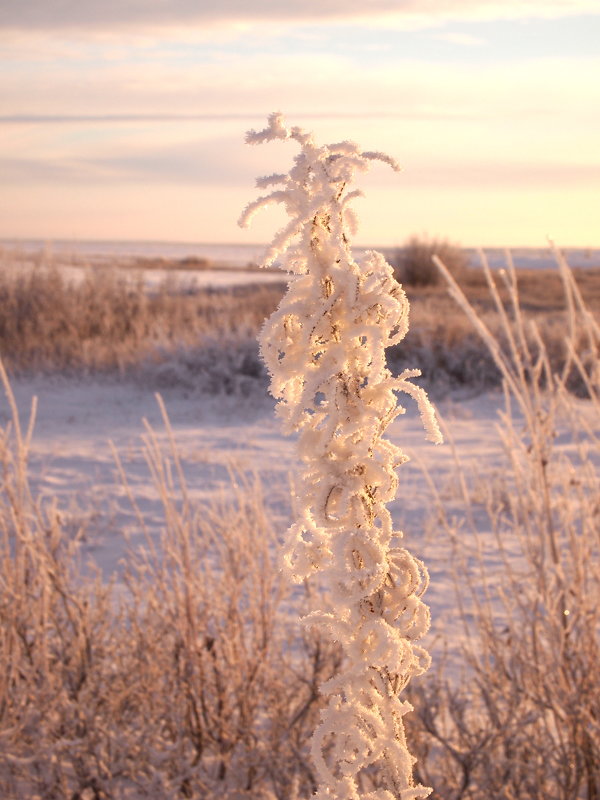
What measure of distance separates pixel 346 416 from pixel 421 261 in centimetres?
2218

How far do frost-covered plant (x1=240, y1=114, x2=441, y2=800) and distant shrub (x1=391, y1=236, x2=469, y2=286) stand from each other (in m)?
21.3

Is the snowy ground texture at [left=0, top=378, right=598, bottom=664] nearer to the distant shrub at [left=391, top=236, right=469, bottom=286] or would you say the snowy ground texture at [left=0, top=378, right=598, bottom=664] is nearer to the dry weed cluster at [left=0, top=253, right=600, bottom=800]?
the dry weed cluster at [left=0, top=253, right=600, bottom=800]

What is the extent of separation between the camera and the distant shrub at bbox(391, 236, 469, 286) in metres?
22.2

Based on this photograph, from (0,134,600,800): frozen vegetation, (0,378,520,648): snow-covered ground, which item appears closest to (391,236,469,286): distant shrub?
(0,378,520,648): snow-covered ground

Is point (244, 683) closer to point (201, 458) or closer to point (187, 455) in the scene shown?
point (201, 458)

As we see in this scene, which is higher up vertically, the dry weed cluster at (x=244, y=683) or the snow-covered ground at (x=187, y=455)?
the dry weed cluster at (x=244, y=683)

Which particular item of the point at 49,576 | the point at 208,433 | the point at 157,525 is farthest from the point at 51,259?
the point at 49,576

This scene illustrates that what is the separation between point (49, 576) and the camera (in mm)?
2582

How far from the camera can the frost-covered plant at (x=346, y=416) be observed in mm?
550

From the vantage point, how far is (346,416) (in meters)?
0.56

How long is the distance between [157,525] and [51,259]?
758 cm

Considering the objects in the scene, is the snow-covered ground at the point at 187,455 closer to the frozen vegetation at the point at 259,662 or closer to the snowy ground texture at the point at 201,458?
the snowy ground texture at the point at 201,458

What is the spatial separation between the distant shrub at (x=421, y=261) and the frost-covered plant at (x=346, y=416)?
21.3 meters

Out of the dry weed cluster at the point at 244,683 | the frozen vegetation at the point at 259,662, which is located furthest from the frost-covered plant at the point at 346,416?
the dry weed cluster at the point at 244,683
